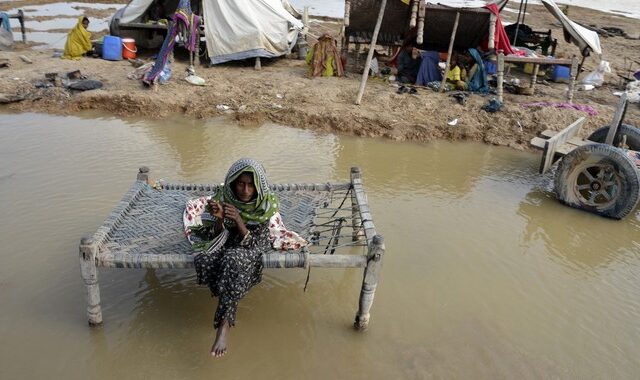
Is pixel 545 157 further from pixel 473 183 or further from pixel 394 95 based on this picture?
pixel 394 95

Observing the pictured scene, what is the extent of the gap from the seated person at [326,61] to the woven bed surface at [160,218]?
17.6ft

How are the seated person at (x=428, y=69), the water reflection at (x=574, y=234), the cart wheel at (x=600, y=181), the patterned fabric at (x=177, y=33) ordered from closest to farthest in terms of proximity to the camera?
1. the water reflection at (x=574, y=234)
2. the cart wheel at (x=600, y=181)
3. the patterned fabric at (x=177, y=33)
4. the seated person at (x=428, y=69)

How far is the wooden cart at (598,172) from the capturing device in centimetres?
487

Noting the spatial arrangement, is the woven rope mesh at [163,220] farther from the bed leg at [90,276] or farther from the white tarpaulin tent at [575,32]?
the white tarpaulin tent at [575,32]

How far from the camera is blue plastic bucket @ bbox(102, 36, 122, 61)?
9.52 m

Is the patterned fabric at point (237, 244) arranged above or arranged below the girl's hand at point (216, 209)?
below

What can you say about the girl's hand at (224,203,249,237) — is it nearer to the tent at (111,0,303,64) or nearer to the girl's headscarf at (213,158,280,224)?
the girl's headscarf at (213,158,280,224)

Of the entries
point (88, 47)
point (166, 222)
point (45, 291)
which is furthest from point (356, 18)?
point (45, 291)

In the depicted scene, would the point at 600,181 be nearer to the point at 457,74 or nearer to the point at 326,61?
the point at 457,74

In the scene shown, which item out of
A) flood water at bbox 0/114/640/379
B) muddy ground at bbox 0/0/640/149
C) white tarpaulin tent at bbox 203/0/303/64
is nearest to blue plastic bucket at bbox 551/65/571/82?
muddy ground at bbox 0/0/640/149

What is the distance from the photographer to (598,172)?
17.3 ft

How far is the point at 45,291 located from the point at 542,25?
735 inches

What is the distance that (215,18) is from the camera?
9.38 meters

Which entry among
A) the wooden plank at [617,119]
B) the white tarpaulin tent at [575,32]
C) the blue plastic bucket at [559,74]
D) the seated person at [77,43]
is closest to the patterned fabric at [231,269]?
the wooden plank at [617,119]
